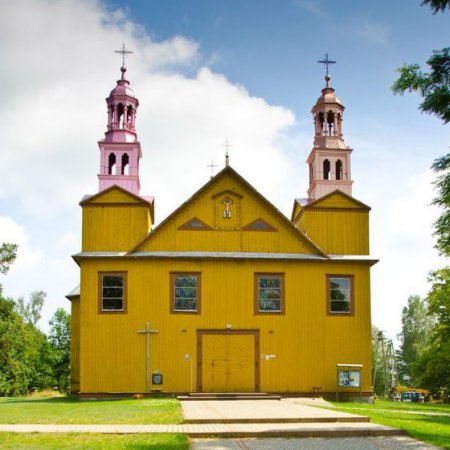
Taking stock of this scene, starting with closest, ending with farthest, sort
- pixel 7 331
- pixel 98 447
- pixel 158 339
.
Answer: pixel 98 447
pixel 158 339
pixel 7 331

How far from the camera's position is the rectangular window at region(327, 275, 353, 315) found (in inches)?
1204

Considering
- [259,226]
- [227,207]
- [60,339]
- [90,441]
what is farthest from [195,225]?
[60,339]

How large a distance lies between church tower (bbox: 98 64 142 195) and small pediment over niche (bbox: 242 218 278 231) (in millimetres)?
5179

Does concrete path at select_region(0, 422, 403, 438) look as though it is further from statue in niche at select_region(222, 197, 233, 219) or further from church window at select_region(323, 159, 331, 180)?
church window at select_region(323, 159, 331, 180)

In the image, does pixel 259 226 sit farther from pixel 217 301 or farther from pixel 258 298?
pixel 217 301

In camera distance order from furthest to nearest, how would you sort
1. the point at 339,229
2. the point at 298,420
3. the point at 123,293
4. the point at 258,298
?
the point at 339,229, the point at 258,298, the point at 123,293, the point at 298,420

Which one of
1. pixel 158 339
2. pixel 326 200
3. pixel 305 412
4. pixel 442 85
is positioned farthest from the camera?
pixel 326 200

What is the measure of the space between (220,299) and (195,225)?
10.4 ft

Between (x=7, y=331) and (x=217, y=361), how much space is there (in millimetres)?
22188

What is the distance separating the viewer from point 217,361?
29.8 metres

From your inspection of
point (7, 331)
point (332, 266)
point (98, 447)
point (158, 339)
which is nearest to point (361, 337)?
point (332, 266)

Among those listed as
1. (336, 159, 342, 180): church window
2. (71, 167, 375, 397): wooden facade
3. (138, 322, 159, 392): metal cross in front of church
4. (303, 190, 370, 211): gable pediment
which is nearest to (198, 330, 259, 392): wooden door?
(71, 167, 375, 397): wooden facade

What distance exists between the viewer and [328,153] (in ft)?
111

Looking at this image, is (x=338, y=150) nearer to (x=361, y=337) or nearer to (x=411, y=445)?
(x=361, y=337)
